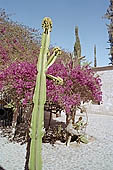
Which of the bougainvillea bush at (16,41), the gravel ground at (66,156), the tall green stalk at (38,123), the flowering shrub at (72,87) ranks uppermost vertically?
the bougainvillea bush at (16,41)

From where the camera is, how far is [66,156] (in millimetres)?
4910

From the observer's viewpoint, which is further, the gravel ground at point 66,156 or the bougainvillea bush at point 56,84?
the bougainvillea bush at point 56,84

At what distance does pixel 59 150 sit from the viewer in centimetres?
541

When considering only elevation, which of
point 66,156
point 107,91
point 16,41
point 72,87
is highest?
point 16,41

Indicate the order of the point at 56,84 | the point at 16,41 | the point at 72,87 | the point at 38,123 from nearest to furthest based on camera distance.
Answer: the point at 38,123
the point at 56,84
the point at 72,87
the point at 16,41

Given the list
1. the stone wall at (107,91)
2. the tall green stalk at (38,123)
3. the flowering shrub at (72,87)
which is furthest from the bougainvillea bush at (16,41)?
the tall green stalk at (38,123)

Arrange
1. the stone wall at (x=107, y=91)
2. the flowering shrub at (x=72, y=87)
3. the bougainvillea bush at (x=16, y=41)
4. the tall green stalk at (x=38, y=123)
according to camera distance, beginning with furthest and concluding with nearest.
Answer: the stone wall at (x=107, y=91), the bougainvillea bush at (x=16, y=41), the flowering shrub at (x=72, y=87), the tall green stalk at (x=38, y=123)

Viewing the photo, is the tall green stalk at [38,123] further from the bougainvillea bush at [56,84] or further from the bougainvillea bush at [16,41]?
the bougainvillea bush at [16,41]

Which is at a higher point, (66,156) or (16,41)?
(16,41)

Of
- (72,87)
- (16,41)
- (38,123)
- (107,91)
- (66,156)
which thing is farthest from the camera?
(107,91)

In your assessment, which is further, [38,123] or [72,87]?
[72,87]

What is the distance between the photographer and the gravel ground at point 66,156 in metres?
4.21

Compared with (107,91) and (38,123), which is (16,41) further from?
(38,123)

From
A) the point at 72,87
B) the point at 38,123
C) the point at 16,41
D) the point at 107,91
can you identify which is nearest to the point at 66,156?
the point at 72,87
